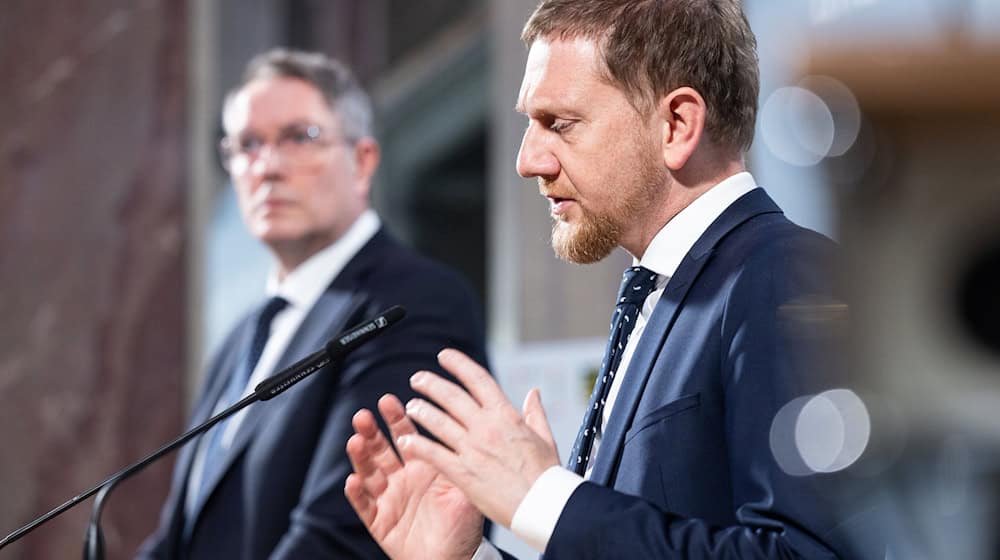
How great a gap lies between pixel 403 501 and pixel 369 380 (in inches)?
32.5

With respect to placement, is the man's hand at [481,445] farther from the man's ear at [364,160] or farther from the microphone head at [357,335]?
the man's ear at [364,160]

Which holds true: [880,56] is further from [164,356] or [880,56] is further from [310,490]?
[164,356]

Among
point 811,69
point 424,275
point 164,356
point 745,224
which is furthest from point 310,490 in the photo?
point 164,356

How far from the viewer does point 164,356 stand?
191 inches

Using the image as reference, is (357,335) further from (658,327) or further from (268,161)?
(268,161)

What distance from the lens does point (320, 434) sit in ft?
8.45

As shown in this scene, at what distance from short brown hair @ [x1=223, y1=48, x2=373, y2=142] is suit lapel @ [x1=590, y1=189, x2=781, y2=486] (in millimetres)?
1742

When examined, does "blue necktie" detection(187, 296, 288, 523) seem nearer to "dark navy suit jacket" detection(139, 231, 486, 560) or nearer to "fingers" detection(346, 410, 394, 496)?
"dark navy suit jacket" detection(139, 231, 486, 560)

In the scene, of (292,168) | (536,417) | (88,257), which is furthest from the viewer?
(88,257)

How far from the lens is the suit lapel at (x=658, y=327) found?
5.06 feet

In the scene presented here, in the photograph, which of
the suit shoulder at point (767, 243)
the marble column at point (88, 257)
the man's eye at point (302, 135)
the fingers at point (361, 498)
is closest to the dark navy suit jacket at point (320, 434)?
the man's eye at point (302, 135)

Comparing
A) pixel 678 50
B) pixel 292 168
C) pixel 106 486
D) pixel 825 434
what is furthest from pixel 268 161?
pixel 825 434

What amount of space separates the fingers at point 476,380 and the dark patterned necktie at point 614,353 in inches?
10.6

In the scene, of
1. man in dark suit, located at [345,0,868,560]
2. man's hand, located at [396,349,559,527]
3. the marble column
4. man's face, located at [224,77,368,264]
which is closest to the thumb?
man in dark suit, located at [345,0,868,560]
